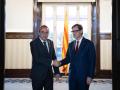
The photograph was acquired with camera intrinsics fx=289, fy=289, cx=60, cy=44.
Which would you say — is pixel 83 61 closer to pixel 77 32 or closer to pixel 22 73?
Result: pixel 77 32

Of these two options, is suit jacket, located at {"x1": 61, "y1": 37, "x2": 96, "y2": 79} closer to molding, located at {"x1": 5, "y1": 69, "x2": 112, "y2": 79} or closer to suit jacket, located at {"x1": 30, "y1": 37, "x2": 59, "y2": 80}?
suit jacket, located at {"x1": 30, "y1": 37, "x2": 59, "y2": 80}

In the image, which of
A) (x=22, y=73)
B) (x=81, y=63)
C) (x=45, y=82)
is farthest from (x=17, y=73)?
(x=81, y=63)

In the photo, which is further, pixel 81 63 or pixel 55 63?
pixel 55 63

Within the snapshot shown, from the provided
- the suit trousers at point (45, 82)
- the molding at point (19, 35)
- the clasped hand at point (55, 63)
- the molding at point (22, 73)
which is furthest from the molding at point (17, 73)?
the suit trousers at point (45, 82)

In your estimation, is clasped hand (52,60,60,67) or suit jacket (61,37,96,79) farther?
clasped hand (52,60,60,67)

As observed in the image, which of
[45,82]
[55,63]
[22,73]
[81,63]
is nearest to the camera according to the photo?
[81,63]

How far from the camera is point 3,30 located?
3.21m

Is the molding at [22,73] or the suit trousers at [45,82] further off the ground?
the suit trousers at [45,82]

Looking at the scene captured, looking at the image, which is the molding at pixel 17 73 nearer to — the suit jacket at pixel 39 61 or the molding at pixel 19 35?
the molding at pixel 19 35

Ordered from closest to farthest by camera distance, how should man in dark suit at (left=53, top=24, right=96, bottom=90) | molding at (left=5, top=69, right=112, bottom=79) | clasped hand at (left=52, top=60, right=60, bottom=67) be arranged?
man in dark suit at (left=53, top=24, right=96, bottom=90)
clasped hand at (left=52, top=60, right=60, bottom=67)
molding at (left=5, top=69, right=112, bottom=79)

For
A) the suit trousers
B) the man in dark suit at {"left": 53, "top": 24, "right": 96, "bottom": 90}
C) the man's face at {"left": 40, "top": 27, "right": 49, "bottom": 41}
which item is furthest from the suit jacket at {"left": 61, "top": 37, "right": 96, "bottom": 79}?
the man's face at {"left": 40, "top": 27, "right": 49, "bottom": 41}

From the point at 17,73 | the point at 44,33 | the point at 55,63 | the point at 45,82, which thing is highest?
the point at 44,33

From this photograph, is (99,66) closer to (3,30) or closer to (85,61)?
(85,61)

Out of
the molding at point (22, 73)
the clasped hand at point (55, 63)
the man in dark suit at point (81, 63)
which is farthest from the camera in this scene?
the molding at point (22, 73)
